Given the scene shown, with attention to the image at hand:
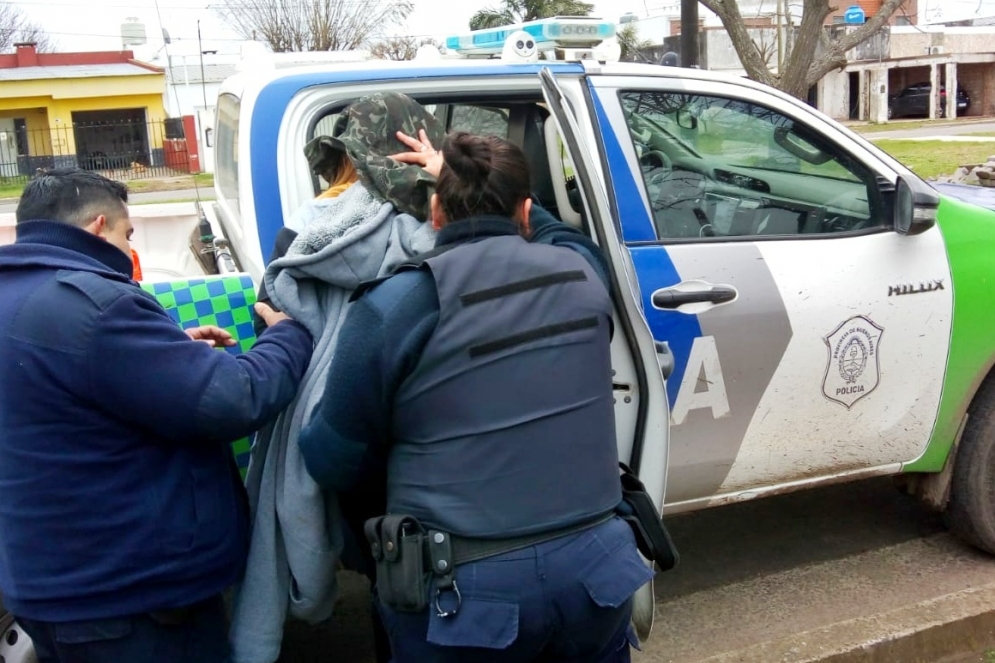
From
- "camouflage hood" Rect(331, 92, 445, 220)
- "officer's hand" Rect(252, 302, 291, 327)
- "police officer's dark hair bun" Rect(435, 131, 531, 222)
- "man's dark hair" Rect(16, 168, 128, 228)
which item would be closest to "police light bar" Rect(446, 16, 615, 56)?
"camouflage hood" Rect(331, 92, 445, 220)

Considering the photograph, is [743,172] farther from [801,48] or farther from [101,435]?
[801,48]

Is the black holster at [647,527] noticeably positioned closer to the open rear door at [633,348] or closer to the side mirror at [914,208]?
the open rear door at [633,348]

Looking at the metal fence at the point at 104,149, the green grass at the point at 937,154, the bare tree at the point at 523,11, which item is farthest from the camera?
the metal fence at the point at 104,149

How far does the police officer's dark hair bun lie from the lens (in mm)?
2098

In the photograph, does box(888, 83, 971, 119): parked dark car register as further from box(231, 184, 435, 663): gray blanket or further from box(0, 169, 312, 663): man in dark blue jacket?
box(0, 169, 312, 663): man in dark blue jacket

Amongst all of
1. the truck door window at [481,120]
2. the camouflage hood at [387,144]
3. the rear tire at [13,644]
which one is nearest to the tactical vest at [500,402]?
the camouflage hood at [387,144]

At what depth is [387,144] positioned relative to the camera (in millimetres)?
2619

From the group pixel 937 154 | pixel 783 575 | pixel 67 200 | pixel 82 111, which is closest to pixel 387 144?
pixel 67 200

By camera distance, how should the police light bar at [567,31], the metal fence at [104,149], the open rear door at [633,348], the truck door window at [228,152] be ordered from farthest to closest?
the metal fence at [104,149]
the police light bar at [567,31]
the truck door window at [228,152]
the open rear door at [633,348]

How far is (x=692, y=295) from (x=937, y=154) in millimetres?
18360

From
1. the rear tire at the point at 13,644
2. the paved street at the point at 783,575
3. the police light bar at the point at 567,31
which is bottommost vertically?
the paved street at the point at 783,575

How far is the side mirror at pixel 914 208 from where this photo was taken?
3340 millimetres

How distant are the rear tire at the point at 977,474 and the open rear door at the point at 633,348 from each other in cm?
168

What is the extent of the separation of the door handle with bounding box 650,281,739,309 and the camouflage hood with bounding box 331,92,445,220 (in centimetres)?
83
